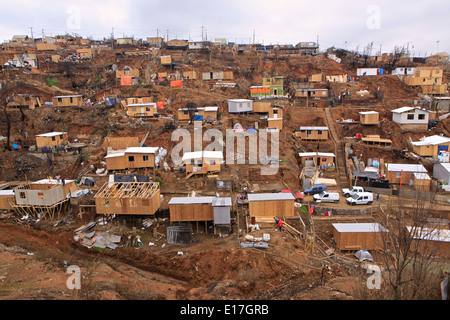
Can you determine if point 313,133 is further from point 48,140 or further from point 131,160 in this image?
point 48,140

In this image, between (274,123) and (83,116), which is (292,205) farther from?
(83,116)

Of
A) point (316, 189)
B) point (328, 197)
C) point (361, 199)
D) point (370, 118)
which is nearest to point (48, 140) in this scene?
point (316, 189)

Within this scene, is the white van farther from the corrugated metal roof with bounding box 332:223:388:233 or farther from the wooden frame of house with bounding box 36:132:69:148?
the wooden frame of house with bounding box 36:132:69:148

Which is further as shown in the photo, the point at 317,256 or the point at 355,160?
the point at 355,160

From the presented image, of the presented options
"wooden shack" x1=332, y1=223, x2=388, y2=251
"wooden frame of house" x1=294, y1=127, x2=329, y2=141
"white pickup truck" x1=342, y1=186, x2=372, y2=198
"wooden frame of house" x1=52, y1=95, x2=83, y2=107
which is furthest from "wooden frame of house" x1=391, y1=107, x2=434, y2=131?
"wooden frame of house" x1=52, y1=95, x2=83, y2=107

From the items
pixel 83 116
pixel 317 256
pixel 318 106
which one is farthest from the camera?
pixel 318 106

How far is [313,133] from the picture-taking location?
3247cm

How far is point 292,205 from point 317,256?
383 cm

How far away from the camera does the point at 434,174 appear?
88.7 feet

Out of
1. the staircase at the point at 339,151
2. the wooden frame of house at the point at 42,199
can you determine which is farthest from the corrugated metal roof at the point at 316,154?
the wooden frame of house at the point at 42,199

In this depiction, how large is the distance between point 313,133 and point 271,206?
16413mm

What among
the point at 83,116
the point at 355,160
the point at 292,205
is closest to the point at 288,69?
the point at 355,160

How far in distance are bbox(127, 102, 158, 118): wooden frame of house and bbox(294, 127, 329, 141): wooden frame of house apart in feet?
57.6

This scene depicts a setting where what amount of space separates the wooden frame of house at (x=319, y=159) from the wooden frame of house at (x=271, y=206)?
10.5m
